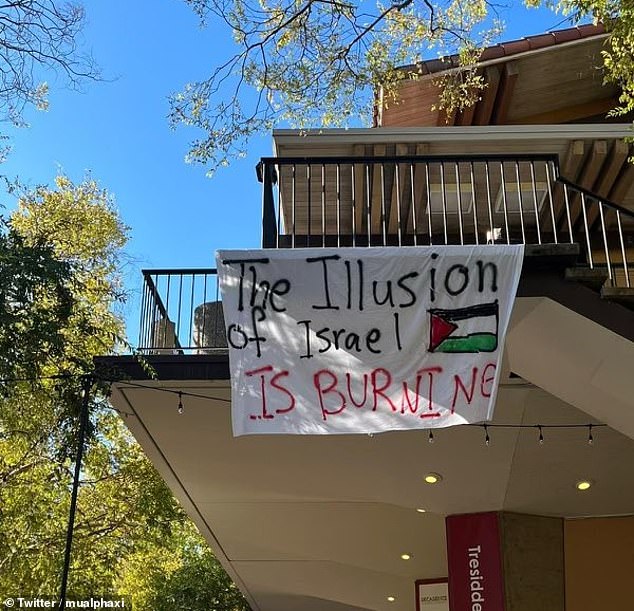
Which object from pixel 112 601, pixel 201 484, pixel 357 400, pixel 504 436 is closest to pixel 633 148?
pixel 504 436

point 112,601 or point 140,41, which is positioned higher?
point 140,41

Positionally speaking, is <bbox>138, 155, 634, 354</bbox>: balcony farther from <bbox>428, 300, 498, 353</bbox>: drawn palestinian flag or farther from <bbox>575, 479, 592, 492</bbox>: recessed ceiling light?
<bbox>575, 479, 592, 492</bbox>: recessed ceiling light

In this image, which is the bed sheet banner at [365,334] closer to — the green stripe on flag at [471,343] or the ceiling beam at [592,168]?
the green stripe on flag at [471,343]

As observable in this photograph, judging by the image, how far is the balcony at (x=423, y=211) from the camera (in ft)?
19.3

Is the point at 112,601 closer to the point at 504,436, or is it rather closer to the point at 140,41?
the point at 504,436

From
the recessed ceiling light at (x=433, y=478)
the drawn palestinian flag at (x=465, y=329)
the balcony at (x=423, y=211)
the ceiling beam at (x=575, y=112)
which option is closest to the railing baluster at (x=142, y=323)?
the balcony at (x=423, y=211)

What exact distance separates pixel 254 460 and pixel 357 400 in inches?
123

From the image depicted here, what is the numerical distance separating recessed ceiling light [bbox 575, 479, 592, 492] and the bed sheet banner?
4.03 meters

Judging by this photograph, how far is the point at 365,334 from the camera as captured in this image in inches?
198

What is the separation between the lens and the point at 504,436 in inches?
288

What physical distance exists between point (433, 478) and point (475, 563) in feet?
4.38

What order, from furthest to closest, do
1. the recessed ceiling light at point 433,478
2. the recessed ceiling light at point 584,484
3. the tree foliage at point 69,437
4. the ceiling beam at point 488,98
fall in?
the ceiling beam at point 488,98 < the recessed ceiling light at point 584,484 < the recessed ceiling light at point 433,478 < the tree foliage at point 69,437

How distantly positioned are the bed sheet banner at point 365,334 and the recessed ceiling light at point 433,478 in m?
3.44

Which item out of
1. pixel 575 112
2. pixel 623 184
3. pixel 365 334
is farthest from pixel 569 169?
pixel 365 334
